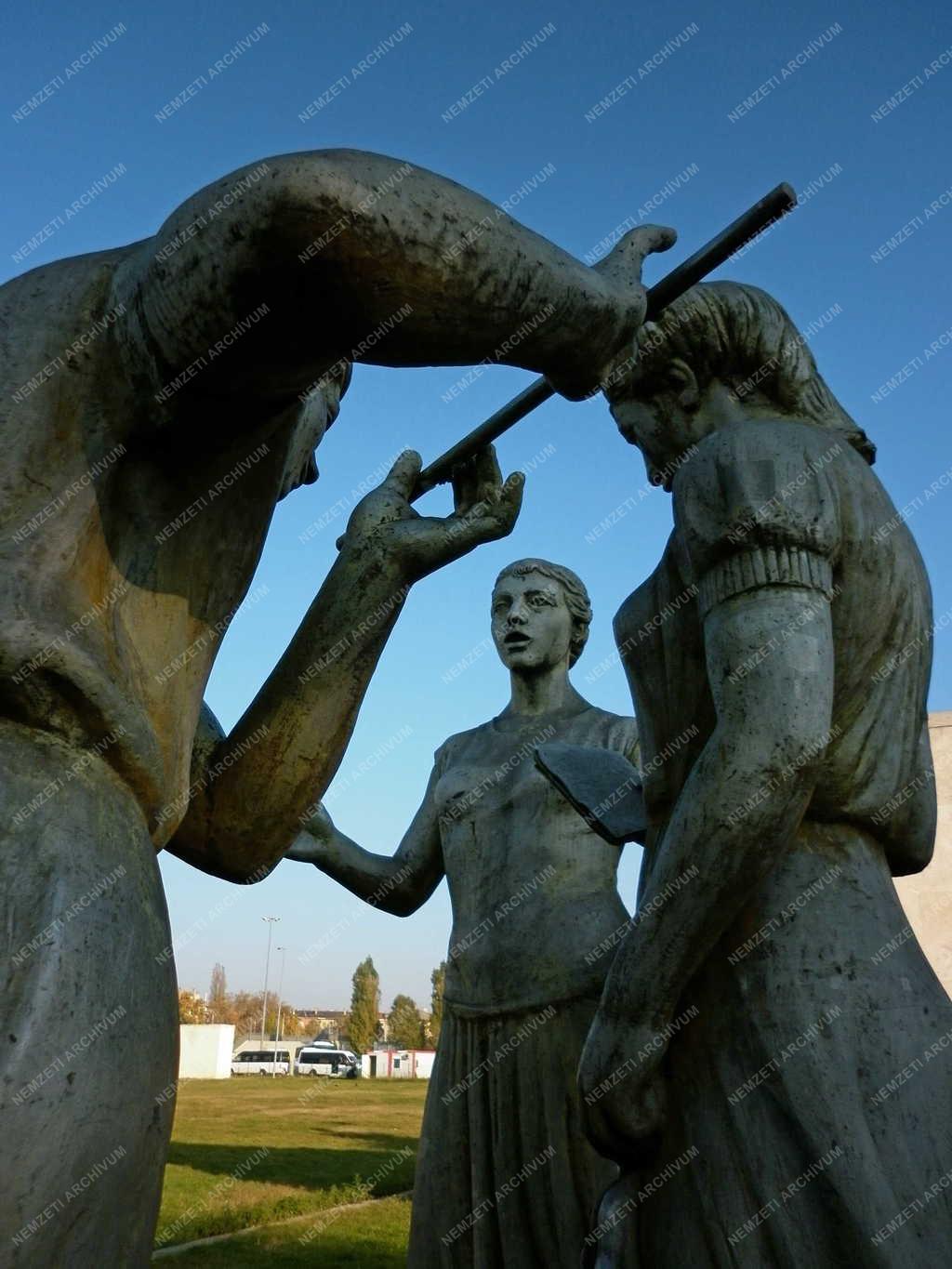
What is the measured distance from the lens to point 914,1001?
2.17m

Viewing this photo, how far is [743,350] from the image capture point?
8.73 ft

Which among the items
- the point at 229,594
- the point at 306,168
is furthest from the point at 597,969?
the point at 306,168

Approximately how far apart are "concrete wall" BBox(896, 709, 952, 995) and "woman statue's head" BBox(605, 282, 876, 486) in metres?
12.6

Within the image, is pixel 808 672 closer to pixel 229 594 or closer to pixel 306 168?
pixel 229 594

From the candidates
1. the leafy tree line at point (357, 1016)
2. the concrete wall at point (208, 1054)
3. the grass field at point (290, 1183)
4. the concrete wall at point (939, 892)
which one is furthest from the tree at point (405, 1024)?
the concrete wall at point (939, 892)

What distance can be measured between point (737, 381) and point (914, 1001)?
1284 mm

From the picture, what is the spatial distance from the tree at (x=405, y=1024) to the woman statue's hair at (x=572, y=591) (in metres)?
74.3

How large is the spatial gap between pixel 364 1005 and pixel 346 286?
7473 centimetres

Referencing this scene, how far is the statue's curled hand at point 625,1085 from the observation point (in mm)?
2215

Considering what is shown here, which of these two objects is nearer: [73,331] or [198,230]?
[198,230]

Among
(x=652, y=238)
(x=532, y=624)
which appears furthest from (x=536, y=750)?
(x=532, y=624)

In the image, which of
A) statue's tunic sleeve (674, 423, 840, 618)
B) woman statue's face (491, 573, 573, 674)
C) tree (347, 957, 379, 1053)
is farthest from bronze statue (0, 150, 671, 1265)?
tree (347, 957, 379, 1053)

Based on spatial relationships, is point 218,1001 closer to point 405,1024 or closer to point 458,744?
point 405,1024

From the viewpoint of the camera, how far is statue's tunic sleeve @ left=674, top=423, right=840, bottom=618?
7.40 feet
